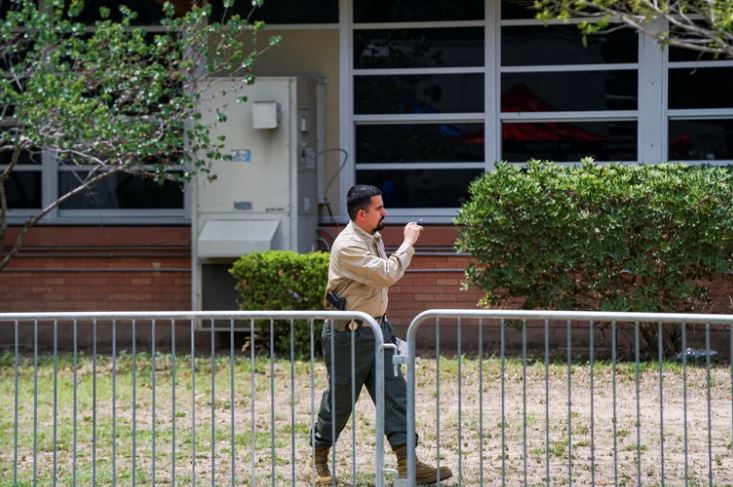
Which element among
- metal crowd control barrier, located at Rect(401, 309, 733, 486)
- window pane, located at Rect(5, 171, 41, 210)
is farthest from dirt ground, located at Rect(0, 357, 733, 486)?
window pane, located at Rect(5, 171, 41, 210)

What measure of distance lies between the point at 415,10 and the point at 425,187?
186cm

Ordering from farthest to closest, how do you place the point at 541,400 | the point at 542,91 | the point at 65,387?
the point at 542,91 < the point at 65,387 < the point at 541,400

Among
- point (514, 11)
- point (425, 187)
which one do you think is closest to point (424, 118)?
point (425, 187)

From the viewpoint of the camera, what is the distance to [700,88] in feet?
45.9

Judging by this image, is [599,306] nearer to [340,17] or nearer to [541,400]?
[541,400]

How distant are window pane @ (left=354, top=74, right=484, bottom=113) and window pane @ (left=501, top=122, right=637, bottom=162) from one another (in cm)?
58

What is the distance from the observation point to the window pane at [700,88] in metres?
13.9

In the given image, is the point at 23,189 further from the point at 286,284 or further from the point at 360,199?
the point at 360,199

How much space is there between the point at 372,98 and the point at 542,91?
1791 millimetres

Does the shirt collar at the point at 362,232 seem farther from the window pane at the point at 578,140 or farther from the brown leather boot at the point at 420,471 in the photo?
the window pane at the point at 578,140

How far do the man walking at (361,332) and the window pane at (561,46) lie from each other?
6.37m

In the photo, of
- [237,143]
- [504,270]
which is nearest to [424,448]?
[504,270]

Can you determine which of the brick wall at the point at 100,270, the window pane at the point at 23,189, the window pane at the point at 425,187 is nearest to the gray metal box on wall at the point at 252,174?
the brick wall at the point at 100,270

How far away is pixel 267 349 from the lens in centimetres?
1320
